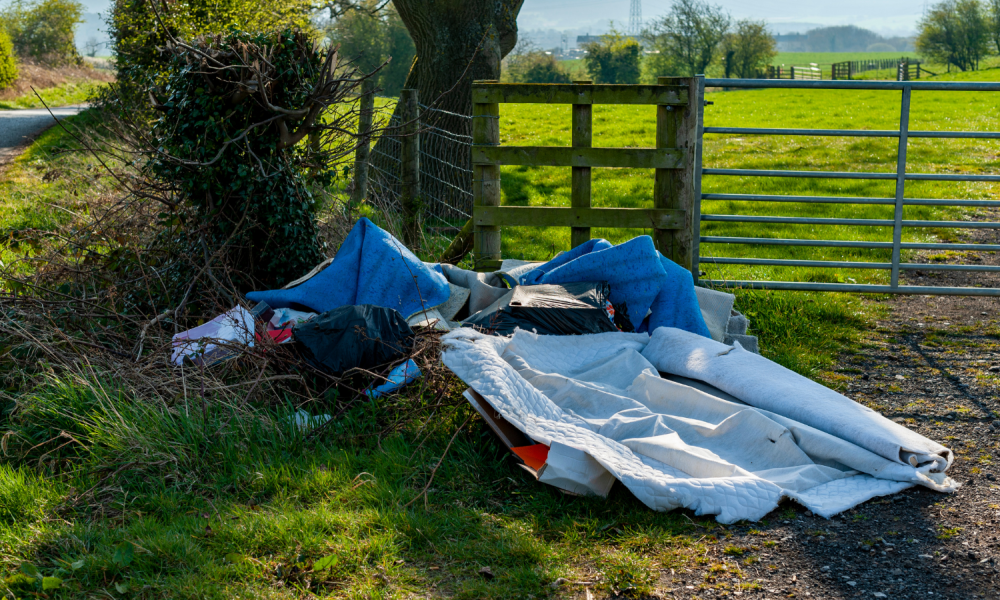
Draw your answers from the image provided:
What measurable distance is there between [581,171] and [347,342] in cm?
249

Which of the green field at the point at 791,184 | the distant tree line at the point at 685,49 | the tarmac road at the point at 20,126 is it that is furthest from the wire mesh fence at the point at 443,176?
the distant tree line at the point at 685,49

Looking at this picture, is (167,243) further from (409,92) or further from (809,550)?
(809,550)

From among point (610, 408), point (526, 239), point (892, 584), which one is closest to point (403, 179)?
point (526, 239)

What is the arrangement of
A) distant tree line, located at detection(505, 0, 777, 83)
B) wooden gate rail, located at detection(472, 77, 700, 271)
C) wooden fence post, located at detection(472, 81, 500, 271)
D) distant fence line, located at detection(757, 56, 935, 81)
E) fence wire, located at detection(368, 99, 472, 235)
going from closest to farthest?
1. wooden gate rail, located at detection(472, 77, 700, 271)
2. wooden fence post, located at detection(472, 81, 500, 271)
3. fence wire, located at detection(368, 99, 472, 235)
4. distant fence line, located at detection(757, 56, 935, 81)
5. distant tree line, located at detection(505, 0, 777, 83)

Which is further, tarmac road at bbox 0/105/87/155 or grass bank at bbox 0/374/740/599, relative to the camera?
tarmac road at bbox 0/105/87/155

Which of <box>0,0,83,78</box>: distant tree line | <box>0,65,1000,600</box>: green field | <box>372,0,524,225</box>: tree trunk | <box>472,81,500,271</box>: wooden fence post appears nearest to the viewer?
<box>0,65,1000,600</box>: green field

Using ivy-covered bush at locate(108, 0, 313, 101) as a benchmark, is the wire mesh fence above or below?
below

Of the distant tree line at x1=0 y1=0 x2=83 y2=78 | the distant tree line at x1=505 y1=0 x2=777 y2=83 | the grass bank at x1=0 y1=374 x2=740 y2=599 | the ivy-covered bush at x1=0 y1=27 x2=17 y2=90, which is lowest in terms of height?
the grass bank at x1=0 y1=374 x2=740 y2=599

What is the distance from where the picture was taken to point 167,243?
566 centimetres

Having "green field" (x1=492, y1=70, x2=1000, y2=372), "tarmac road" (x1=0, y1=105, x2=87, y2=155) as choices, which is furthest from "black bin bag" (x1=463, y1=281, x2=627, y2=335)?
"tarmac road" (x1=0, y1=105, x2=87, y2=155)

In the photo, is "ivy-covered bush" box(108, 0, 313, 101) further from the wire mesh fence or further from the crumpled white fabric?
the crumpled white fabric

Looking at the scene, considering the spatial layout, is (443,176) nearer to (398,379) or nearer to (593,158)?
(593,158)

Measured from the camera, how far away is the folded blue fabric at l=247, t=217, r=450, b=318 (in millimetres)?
4992

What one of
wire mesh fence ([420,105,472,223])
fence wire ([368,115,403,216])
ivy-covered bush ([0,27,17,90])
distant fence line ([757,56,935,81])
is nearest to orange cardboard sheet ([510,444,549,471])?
wire mesh fence ([420,105,472,223])
